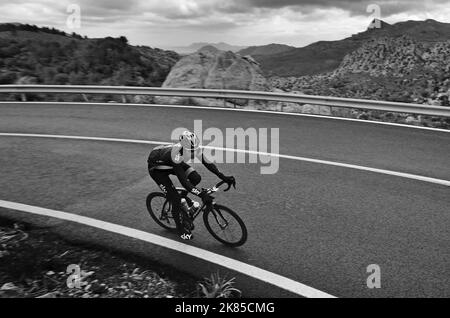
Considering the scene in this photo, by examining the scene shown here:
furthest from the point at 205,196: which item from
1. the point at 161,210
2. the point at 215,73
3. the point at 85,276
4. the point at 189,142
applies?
the point at 215,73

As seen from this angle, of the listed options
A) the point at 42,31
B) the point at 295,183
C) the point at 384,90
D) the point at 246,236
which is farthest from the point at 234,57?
the point at 42,31

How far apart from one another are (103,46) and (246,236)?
26386 mm

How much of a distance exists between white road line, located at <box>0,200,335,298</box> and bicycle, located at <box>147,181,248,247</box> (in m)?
0.31

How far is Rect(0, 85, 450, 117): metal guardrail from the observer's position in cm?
1139

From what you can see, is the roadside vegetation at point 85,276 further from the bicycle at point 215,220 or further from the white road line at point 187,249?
the bicycle at point 215,220

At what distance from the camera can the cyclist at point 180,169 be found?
4949 millimetres

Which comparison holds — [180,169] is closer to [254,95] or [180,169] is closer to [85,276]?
[85,276]

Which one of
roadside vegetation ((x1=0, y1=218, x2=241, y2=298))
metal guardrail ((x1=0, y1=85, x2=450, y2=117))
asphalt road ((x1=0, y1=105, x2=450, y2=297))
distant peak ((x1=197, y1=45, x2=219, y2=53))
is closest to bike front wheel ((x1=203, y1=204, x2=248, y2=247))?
asphalt road ((x1=0, y1=105, x2=450, y2=297))

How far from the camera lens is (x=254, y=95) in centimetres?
1416

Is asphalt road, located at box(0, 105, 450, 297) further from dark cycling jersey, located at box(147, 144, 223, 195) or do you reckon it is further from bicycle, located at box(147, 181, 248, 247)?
dark cycling jersey, located at box(147, 144, 223, 195)

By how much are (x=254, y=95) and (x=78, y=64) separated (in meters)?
14.5

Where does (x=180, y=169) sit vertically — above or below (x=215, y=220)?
above
